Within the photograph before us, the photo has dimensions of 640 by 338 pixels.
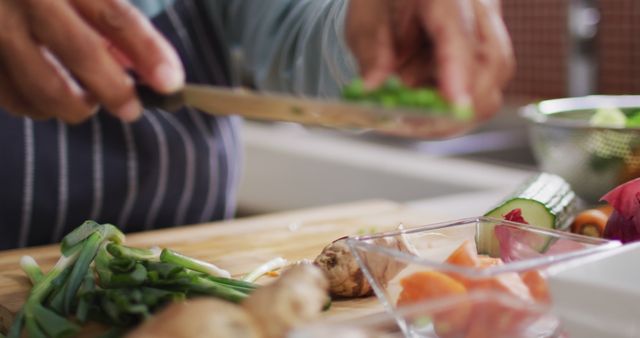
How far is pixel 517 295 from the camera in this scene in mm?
684

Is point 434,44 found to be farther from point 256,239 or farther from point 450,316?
point 256,239

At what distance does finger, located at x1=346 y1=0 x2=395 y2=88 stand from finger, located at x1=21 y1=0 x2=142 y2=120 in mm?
318

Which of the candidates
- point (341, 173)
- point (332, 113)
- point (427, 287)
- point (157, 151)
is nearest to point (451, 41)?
point (332, 113)

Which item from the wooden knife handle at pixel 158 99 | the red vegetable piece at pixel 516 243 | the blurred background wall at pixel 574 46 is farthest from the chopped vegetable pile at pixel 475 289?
the blurred background wall at pixel 574 46

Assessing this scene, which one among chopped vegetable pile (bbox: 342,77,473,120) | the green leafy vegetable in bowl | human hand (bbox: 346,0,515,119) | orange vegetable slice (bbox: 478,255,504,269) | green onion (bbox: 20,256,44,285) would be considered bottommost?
green onion (bbox: 20,256,44,285)

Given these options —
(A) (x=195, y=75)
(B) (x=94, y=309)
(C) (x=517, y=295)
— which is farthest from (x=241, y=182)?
(C) (x=517, y=295)

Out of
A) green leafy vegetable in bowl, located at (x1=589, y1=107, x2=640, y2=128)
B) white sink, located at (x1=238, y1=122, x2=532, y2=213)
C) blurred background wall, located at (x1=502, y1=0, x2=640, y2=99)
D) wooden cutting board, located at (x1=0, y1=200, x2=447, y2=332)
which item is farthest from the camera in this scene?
blurred background wall, located at (x1=502, y1=0, x2=640, y2=99)

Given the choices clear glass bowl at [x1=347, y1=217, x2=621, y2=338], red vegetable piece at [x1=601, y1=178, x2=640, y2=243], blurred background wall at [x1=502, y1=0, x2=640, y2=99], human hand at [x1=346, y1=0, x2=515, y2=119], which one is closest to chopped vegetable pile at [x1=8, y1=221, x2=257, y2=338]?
clear glass bowl at [x1=347, y1=217, x2=621, y2=338]

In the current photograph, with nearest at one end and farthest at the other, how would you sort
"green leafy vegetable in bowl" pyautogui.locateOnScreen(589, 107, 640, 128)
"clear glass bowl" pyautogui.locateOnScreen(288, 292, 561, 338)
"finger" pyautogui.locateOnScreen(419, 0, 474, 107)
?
"clear glass bowl" pyautogui.locateOnScreen(288, 292, 561, 338) → "finger" pyautogui.locateOnScreen(419, 0, 474, 107) → "green leafy vegetable in bowl" pyautogui.locateOnScreen(589, 107, 640, 128)

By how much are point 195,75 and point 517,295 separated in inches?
38.9

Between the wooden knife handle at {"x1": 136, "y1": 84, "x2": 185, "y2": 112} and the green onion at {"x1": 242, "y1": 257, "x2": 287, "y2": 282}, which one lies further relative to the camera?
the wooden knife handle at {"x1": 136, "y1": 84, "x2": 185, "y2": 112}

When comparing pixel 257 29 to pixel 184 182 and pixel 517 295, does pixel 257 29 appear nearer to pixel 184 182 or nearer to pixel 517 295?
pixel 184 182

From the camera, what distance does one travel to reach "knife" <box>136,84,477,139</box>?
0.75 m

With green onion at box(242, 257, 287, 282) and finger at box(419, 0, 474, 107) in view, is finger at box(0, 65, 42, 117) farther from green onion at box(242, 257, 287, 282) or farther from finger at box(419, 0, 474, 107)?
finger at box(419, 0, 474, 107)
